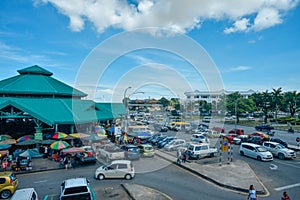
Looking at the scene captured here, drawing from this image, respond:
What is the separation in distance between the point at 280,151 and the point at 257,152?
2.51 metres

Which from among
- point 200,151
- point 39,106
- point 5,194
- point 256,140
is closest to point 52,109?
point 39,106

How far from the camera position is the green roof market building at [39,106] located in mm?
23891

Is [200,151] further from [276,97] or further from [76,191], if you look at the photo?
[276,97]

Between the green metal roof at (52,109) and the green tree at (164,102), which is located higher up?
the green tree at (164,102)

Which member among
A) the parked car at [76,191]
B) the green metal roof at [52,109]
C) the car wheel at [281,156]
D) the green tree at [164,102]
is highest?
the green tree at [164,102]

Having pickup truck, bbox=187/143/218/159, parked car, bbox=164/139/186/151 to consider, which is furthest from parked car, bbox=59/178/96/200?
parked car, bbox=164/139/186/151

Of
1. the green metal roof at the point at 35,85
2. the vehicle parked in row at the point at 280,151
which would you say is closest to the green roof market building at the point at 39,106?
the green metal roof at the point at 35,85

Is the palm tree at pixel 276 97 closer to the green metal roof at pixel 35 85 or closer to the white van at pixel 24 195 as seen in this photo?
the green metal roof at pixel 35 85

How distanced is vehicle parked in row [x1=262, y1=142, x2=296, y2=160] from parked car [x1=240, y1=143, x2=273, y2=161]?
138cm

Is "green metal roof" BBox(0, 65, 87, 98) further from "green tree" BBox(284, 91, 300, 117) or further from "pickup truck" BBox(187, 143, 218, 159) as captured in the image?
"green tree" BBox(284, 91, 300, 117)

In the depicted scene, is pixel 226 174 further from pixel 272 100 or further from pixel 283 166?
pixel 272 100

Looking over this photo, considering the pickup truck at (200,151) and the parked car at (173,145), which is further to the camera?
the parked car at (173,145)

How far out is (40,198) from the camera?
12.4 m

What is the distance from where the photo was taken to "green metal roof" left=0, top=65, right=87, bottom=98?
28688mm
